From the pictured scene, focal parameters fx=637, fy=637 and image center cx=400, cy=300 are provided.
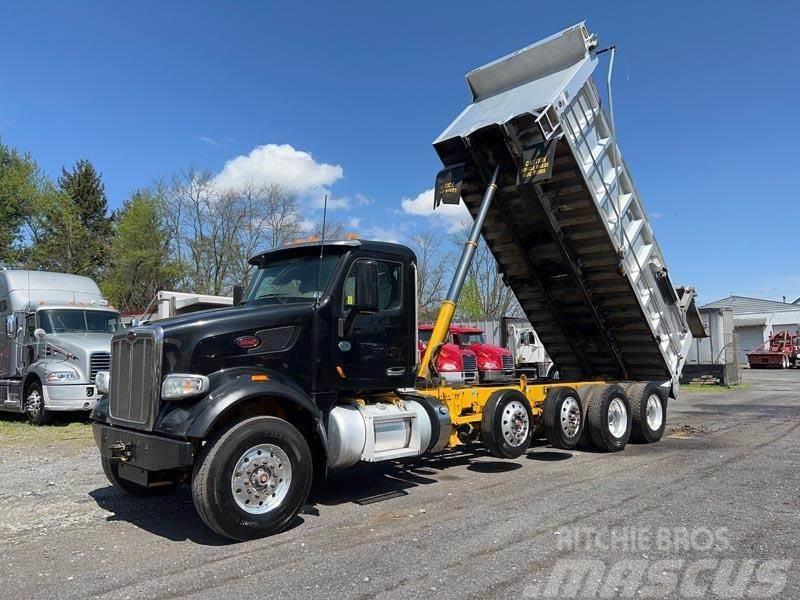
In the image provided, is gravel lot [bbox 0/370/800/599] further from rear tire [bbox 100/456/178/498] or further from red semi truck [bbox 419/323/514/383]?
red semi truck [bbox 419/323/514/383]

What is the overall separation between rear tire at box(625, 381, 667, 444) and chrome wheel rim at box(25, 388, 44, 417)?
10343 millimetres

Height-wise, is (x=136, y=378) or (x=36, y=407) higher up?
(x=136, y=378)

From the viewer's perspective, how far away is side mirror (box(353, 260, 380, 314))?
5.75 metres

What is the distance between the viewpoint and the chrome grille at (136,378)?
16.7ft

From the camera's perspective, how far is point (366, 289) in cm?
575

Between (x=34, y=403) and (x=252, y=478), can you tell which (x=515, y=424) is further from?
(x=34, y=403)

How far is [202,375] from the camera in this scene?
16.8 ft

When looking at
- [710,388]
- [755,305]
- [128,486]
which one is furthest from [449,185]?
[755,305]

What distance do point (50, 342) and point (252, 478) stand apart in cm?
930

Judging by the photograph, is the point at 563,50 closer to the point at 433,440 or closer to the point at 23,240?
the point at 433,440

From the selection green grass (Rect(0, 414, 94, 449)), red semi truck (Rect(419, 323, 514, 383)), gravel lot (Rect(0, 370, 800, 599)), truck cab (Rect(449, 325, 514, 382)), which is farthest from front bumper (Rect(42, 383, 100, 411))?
truck cab (Rect(449, 325, 514, 382))

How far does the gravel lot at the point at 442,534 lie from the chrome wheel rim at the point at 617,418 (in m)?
0.77

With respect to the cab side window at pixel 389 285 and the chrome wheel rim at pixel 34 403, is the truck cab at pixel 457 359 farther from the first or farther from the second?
the chrome wheel rim at pixel 34 403

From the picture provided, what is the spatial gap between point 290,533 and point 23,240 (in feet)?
116
